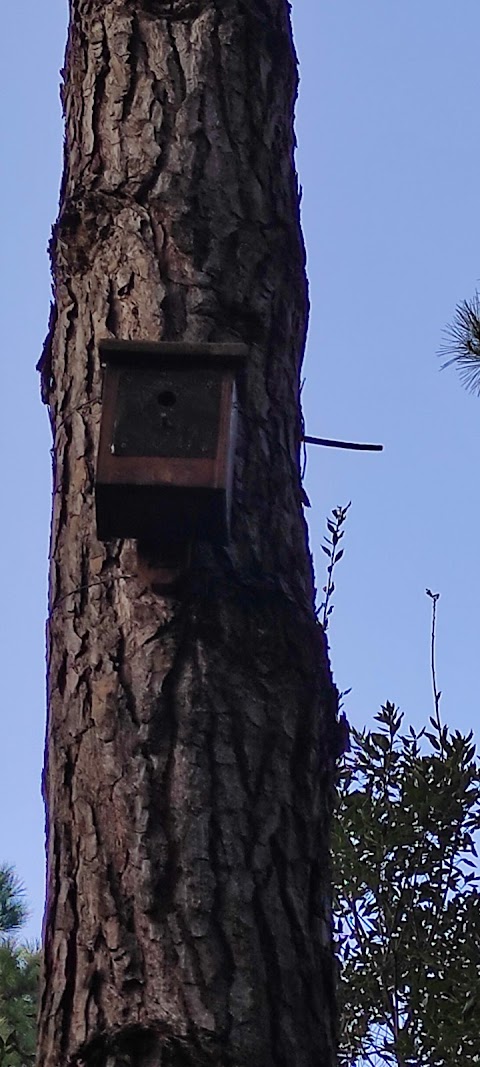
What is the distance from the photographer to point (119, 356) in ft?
6.27

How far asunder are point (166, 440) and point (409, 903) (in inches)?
71.2

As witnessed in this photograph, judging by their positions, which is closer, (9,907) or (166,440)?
(166,440)

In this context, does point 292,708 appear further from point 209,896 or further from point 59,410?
point 59,410

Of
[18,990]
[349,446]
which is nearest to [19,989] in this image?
[18,990]

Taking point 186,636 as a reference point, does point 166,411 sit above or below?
above

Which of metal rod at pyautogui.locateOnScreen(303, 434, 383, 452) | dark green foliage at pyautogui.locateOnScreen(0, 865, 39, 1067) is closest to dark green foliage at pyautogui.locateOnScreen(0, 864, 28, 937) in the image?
dark green foliage at pyautogui.locateOnScreen(0, 865, 39, 1067)

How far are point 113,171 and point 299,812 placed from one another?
1016mm

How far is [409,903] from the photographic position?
3350mm

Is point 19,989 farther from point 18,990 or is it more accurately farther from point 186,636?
point 186,636

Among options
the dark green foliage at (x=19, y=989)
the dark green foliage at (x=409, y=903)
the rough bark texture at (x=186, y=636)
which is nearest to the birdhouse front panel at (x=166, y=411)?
the rough bark texture at (x=186, y=636)

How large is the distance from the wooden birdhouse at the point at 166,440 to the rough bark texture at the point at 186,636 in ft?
0.26

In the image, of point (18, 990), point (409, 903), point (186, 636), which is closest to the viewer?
point (186, 636)

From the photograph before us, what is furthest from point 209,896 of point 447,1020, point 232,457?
point 447,1020

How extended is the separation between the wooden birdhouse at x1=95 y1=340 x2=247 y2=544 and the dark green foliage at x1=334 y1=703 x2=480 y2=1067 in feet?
5.43
